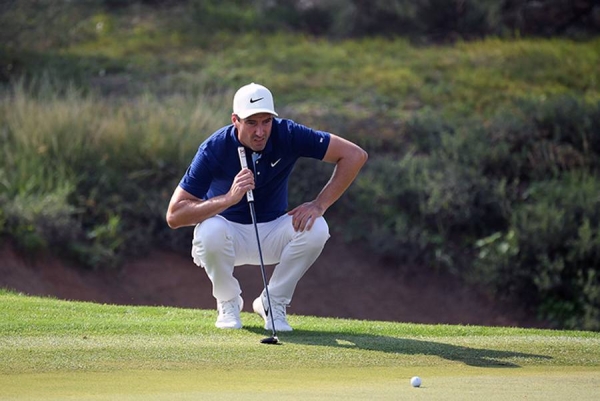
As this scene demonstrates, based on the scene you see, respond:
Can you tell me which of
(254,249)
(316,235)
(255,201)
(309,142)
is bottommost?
(254,249)

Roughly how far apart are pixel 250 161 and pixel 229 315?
117cm

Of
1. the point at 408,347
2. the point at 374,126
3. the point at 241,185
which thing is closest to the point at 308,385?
the point at 408,347

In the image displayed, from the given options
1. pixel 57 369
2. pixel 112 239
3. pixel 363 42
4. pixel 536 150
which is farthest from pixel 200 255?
pixel 363 42

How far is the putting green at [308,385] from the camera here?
5230mm

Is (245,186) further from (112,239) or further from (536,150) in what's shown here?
(536,150)

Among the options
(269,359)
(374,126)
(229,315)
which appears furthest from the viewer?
(374,126)

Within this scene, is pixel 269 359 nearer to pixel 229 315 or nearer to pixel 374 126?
pixel 229 315

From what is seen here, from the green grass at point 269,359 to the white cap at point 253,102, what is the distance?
1568 millimetres

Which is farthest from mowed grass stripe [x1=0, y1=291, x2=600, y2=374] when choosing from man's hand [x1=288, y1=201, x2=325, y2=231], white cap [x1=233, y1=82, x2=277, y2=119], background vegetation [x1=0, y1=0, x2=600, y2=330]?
background vegetation [x1=0, y1=0, x2=600, y2=330]

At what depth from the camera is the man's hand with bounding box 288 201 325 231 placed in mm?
7789

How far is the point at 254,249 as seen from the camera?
319 inches

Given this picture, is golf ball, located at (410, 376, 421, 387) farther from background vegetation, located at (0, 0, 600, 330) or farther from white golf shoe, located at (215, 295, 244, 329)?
background vegetation, located at (0, 0, 600, 330)

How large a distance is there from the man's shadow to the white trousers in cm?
37

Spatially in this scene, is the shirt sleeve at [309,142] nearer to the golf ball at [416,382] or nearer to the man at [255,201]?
the man at [255,201]
